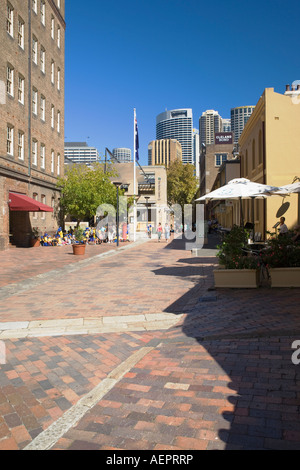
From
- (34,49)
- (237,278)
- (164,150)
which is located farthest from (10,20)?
(164,150)

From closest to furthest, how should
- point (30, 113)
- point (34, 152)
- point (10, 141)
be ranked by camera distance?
point (10, 141), point (30, 113), point (34, 152)

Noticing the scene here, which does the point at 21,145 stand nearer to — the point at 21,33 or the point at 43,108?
the point at 43,108

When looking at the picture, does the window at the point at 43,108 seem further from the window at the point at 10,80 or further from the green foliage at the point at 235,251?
the green foliage at the point at 235,251

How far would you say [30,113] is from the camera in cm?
2330

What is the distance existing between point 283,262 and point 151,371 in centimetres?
508

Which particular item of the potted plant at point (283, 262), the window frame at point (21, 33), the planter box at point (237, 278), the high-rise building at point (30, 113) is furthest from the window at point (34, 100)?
the potted plant at point (283, 262)

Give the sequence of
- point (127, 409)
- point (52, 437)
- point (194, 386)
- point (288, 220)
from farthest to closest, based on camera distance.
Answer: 1. point (288, 220)
2. point (194, 386)
3. point (127, 409)
4. point (52, 437)

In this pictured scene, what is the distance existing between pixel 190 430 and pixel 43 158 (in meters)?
25.8

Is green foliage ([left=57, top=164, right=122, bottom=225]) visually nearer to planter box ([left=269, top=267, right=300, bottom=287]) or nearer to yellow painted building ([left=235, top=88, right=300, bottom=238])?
yellow painted building ([left=235, top=88, right=300, bottom=238])

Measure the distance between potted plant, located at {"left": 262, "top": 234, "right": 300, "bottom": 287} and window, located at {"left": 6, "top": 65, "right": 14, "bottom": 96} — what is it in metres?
18.1

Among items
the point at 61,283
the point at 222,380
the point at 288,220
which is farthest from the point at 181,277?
the point at 288,220

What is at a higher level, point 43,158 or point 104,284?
point 43,158
